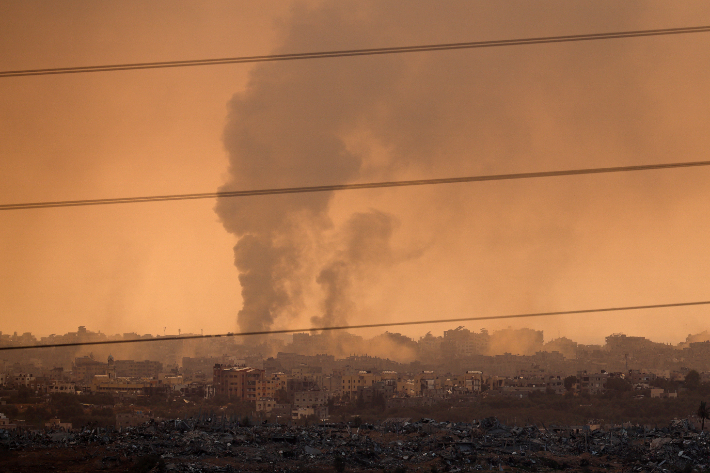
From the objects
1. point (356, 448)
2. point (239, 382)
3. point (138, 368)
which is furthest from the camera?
point (239, 382)

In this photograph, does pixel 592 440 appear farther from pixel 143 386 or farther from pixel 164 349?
pixel 143 386

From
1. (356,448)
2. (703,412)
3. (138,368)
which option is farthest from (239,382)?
(703,412)

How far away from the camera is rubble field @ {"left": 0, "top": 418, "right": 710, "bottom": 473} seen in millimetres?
6012

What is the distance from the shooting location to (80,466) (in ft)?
18.6

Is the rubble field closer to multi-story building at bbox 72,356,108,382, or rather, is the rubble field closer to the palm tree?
the palm tree

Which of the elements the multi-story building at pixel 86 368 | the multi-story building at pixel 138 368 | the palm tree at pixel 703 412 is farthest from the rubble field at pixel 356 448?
the multi-story building at pixel 86 368

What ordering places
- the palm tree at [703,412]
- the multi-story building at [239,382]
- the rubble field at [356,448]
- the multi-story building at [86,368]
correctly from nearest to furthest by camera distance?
the rubble field at [356,448] → the multi-story building at [86,368] → the palm tree at [703,412] → the multi-story building at [239,382]

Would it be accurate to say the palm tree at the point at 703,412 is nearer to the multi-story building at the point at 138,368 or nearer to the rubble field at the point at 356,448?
the rubble field at the point at 356,448

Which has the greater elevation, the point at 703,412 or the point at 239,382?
the point at 239,382

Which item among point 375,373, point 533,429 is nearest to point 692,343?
point 533,429

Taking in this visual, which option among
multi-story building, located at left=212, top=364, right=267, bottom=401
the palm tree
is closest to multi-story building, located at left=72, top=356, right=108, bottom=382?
multi-story building, located at left=212, top=364, right=267, bottom=401

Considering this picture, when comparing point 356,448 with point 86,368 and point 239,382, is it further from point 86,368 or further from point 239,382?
point 86,368

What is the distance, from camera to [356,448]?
6918 mm

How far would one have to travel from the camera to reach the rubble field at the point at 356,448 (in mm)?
6012
